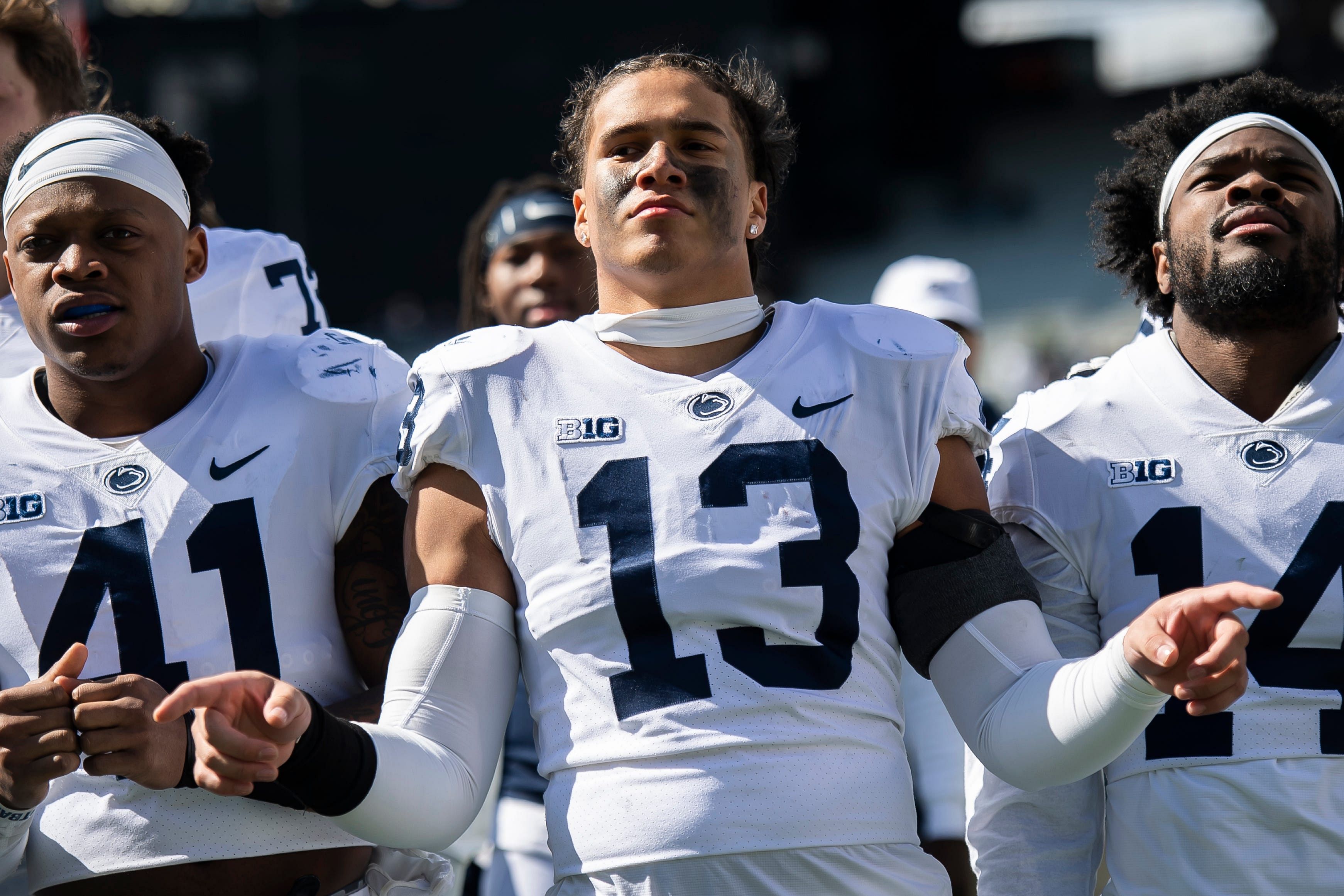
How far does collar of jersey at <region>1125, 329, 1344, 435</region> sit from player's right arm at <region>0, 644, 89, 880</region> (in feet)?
6.43

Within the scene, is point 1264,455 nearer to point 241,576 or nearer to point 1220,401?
point 1220,401

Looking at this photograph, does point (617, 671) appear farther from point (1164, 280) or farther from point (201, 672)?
point (1164, 280)

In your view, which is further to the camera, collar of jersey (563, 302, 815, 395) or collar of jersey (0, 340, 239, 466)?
collar of jersey (0, 340, 239, 466)

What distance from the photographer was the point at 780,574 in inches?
92.6

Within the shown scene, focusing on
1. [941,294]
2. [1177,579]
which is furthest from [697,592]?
[941,294]

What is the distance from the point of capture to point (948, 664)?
2.44 metres

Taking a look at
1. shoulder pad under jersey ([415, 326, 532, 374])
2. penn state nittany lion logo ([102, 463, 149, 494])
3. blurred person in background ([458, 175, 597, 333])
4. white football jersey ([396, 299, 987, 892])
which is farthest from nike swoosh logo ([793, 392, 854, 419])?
blurred person in background ([458, 175, 597, 333])

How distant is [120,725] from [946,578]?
4.33ft

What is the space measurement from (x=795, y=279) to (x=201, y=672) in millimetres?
15445

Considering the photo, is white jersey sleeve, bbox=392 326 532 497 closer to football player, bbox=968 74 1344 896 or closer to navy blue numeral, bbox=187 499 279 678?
navy blue numeral, bbox=187 499 279 678

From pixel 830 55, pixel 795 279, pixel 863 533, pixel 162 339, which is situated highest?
pixel 830 55

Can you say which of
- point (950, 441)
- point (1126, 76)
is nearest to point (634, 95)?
point (950, 441)

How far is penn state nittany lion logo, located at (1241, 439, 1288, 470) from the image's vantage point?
267 cm

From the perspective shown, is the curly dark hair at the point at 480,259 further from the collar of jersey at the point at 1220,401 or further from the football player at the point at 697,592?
the collar of jersey at the point at 1220,401
